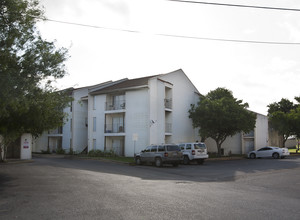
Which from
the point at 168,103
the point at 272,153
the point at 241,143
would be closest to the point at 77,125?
the point at 168,103

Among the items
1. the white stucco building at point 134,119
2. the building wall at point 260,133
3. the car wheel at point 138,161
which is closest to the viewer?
the car wheel at point 138,161

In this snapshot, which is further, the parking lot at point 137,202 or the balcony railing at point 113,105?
the balcony railing at point 113,105

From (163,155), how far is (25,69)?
12208 mm

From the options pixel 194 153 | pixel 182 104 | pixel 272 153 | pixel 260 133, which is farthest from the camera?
pixel 260 133

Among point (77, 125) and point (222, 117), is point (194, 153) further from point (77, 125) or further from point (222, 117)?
point (77, 125)

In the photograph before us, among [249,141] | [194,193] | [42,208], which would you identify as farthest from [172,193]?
[249,141]

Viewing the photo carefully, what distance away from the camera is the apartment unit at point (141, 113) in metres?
30.8

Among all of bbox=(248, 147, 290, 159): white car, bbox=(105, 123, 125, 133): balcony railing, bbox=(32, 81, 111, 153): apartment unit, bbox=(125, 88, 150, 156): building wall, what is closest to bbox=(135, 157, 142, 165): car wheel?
bbox=(125, 88, 150, 156): building wall

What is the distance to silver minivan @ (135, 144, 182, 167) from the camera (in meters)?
21.0

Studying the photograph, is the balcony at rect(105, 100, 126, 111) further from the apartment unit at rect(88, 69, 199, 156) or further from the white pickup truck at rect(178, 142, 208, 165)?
the white pickup truck at rect(178, 142, 208, 165)

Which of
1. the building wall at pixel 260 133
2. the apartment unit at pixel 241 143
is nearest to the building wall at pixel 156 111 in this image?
the apartment unit at pixel 241 143

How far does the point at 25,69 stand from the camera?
1184 cm

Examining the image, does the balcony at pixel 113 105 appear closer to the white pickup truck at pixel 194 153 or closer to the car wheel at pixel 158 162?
the white pickup truck at pixel 194 153

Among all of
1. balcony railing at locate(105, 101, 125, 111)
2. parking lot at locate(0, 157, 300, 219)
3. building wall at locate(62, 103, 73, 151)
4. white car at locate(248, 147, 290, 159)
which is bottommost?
white car at locate(248, 147, 290, 159)
